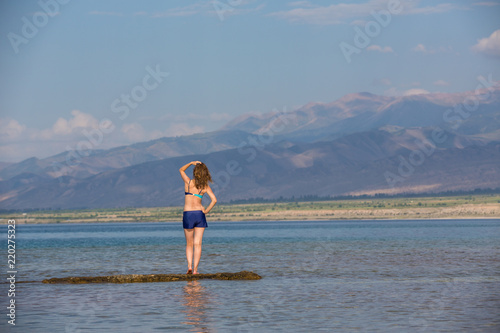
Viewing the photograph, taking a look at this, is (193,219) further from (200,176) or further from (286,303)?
(286,303)

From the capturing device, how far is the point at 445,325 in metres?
17.7

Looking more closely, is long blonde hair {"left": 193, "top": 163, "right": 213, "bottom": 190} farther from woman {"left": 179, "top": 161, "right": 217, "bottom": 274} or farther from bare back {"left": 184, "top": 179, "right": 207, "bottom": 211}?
bare back {"left": 184, "top": 179, "right": 207, "bottom": 211}

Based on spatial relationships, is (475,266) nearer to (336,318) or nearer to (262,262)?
(262,262)

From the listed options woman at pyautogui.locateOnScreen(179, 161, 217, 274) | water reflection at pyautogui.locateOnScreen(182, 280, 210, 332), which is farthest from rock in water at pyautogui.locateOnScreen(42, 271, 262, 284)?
woman at pyautogui.locateOnScreen(179, 161, 217, 274)

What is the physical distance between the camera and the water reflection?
18109 mm

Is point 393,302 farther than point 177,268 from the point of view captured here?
No

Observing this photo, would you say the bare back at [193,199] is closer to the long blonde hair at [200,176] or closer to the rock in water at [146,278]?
the long blonde hair at [200,176]

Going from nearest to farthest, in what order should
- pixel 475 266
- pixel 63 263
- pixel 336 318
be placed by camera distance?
pixel 336 318
pixel 475 266
pixel 63 263

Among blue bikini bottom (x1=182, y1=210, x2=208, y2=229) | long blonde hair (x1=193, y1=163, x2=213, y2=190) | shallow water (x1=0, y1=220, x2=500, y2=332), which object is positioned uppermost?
long blonde hair (x1=193, y1=163, x2=213, y2=190)

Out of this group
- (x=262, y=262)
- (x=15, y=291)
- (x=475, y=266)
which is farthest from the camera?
(x=262, y=262)

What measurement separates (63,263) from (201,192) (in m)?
20.3

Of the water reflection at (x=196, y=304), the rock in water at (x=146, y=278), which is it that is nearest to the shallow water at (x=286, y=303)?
the water reflection at (x=196, y=304)

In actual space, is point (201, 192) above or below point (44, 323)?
above

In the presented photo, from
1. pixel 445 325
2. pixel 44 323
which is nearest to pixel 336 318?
pixel 445 325
